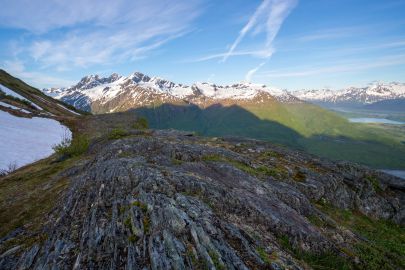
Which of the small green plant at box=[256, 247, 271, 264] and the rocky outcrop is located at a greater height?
the rocky outcrop

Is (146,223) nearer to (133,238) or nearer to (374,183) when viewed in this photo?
(133,238)

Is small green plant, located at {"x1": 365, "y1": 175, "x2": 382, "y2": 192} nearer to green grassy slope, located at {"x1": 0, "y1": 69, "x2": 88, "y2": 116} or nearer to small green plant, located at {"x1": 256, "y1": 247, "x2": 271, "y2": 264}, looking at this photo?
small green plant, located at {"x1": 256, "y1": 247, "x2": 271, "y2": 264}

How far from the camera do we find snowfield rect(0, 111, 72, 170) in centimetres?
3978

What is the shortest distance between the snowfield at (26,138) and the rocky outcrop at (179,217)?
826 inches

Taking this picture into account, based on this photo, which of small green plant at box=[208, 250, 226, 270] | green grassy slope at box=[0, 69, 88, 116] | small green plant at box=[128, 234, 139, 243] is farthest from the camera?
green grassy slope at box=[0, 69, 88, 116]

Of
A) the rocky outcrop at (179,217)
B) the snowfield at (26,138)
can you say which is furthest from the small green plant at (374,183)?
the snowfield at (26,138)

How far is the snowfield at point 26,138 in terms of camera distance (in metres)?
39.8

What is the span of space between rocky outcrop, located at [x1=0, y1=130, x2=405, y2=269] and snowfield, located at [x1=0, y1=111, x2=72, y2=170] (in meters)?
21.0

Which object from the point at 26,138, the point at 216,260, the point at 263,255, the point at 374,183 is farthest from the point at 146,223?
the point at 26,138

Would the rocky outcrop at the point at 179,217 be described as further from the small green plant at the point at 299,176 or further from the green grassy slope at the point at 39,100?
the green grassy slope at the point at 39,100

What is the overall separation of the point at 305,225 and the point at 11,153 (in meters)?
43.4

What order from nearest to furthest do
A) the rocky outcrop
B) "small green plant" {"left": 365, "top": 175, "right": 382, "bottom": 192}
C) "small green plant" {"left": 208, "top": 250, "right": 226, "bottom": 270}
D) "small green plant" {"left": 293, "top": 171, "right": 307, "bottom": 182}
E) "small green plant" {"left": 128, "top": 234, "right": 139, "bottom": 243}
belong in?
1. "small green plant" {"left": 208, "top": 250, "right": 226, "bottom": 270}
2. the rocky outcrop
3. "small green plant" {"left": 128, "top": 234, "right": 139, "bottom": 243}
4. "small green plant" {"left": 293, "top": 171, "right": 307, "bottom": 182}
5. "small green plant" {"left": 365, "top": 175, "right": 382, "bottom": 192}

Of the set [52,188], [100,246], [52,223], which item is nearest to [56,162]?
[52,188]

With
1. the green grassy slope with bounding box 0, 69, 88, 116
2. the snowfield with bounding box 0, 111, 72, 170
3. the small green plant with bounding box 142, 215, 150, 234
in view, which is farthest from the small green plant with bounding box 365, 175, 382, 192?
the green grassy slope with bounding box 0, 69, 88, 116
